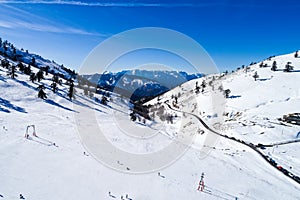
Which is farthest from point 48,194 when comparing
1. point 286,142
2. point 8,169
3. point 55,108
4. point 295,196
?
point 286,142

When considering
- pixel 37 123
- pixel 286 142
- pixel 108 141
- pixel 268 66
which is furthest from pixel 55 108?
pixel 268 66

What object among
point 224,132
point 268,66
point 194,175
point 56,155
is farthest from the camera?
point 268,66

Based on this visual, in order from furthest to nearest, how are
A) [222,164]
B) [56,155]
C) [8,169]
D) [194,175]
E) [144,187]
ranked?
[222,164], [194,175], [56,155], [144,187], [8,169]

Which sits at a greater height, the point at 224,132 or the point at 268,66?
the point at 268,66

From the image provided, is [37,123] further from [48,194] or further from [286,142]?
[286,142]

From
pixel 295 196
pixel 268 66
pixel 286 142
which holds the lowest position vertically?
pixel 295 196

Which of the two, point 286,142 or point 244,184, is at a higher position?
point 286,142

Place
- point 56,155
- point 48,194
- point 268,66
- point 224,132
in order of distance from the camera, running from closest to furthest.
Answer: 1. point 48,194
2. point 56,155
3. point 224,132
4. point 268,66

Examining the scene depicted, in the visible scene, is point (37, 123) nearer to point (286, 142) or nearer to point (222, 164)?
point (222, 164)

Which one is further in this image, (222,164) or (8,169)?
(222,164)
